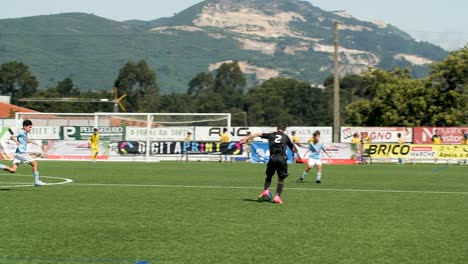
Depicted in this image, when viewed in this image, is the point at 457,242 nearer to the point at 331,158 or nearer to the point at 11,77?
the point at 331,158

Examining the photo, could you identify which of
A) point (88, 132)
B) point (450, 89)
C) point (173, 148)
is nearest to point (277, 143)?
point (173, 148)

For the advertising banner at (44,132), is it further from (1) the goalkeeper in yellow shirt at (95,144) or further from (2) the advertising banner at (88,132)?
(1) the goalkeeper in yellow shirt at (95,144)

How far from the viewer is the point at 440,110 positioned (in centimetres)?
6956

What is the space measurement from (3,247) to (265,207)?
6.85 meters

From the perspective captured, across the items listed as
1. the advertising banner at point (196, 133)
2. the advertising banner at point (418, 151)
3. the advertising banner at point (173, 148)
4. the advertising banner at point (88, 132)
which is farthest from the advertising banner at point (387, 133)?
the advertising banner at point (88, 132)

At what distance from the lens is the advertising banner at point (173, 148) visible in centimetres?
4359

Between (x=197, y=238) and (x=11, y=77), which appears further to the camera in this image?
(x=11, y=77)

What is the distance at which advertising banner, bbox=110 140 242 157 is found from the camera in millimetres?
43594

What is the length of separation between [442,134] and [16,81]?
153 m

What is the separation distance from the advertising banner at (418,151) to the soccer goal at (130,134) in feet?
30.9

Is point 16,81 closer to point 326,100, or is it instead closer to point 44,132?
point 326,100

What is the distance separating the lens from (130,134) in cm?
4506

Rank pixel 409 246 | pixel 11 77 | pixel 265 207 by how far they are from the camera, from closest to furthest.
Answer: pixel 409 246, pixel 265 207, pixel 11 77

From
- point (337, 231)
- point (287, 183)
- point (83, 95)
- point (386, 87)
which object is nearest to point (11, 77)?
point (83, 95)
